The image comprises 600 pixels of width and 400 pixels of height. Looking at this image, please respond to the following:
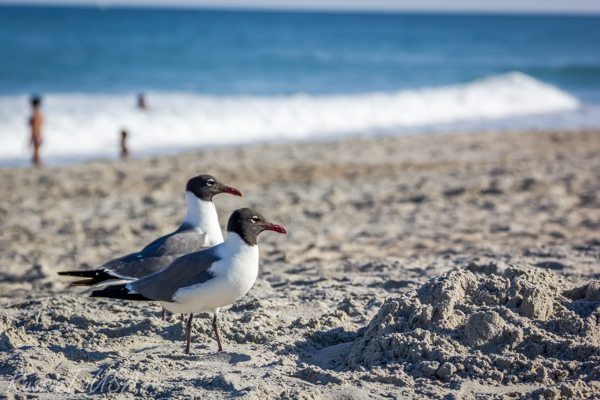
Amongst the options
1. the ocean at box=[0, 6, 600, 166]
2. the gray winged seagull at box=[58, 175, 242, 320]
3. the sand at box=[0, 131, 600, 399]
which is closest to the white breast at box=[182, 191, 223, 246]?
the gray winged seagull at box=[58, 175, 242, 320]

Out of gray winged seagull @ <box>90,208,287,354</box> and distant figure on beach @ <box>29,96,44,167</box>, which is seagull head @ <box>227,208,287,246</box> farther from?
distant figure on beach @ <box>29,96,44,167</box>

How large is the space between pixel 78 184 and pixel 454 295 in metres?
7.63

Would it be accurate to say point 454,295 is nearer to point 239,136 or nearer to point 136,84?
point 239,136

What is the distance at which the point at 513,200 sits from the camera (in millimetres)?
8344

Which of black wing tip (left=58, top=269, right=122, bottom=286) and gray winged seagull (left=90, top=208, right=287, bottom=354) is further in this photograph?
black wing tip (left=58, top=269, right=122, bottom=286)

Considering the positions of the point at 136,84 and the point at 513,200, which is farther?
the point at 136,84

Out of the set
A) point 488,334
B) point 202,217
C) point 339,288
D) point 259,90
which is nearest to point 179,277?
point 202,217

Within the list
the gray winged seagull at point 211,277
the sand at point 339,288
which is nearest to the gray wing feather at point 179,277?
the gray winged seagull at point 211,277

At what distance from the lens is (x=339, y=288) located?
5.14m

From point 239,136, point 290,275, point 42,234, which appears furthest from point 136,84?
point 290,275

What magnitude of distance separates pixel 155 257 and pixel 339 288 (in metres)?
1.56

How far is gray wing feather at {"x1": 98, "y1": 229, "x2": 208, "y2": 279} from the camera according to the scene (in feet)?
14.5

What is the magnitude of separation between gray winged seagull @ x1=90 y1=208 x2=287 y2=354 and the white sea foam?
33.5 ft

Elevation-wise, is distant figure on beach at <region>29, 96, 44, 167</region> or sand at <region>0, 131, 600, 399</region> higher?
distant figure on beach at <region>29, 96, 44, 167</region>
